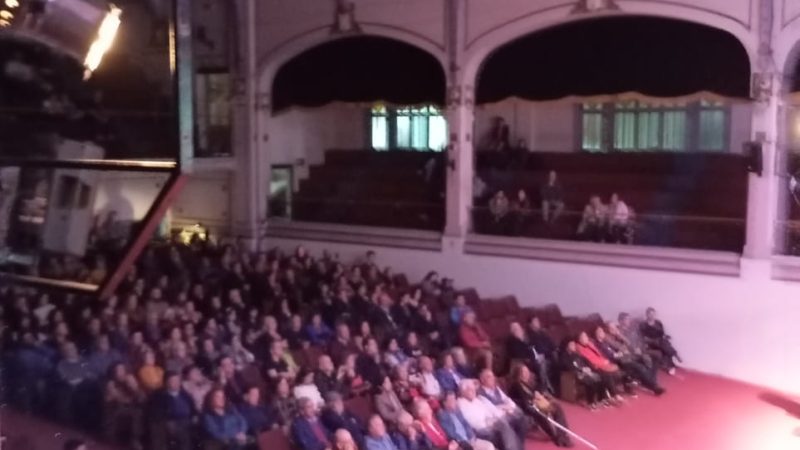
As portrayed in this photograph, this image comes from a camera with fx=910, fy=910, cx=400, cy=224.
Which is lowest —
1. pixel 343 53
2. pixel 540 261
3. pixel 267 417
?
pixel 267 417

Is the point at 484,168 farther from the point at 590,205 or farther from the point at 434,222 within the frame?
the point at 590,205

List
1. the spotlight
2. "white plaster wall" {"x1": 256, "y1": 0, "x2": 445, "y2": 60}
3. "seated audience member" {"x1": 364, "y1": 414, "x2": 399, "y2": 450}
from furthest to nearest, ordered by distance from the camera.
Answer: "white plaster wall" {"x1": 256, "y1": 0, "x2": 445, "y2": 60}
"seated audience member" {"x1": 364, "y1": 414, "x2": 399, "y2": 450}
the spotlight

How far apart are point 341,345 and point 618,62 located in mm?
6428

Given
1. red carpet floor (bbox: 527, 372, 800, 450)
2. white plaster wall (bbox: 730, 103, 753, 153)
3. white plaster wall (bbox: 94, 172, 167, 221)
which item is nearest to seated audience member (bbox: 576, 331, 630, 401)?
red carpet floor (bbox: 527, 372, 800, 450)

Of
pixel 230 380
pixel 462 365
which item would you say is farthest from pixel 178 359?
pixel 462 365

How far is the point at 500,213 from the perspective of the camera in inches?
574

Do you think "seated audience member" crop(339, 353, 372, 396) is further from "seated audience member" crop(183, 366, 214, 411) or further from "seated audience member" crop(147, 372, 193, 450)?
"seated audience member" crop(147, 372, 193, 450)

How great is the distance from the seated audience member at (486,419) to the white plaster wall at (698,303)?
4.87 meters

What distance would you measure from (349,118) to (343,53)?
3385 millimetres

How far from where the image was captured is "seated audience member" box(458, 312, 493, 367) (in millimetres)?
11242

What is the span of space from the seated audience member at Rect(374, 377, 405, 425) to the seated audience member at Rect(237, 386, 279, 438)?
962 mm

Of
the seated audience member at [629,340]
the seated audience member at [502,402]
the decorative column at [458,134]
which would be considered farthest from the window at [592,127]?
the seated audience member at [502,402]

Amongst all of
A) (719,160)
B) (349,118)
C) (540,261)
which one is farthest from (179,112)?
(349,118)

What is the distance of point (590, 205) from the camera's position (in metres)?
14.1
